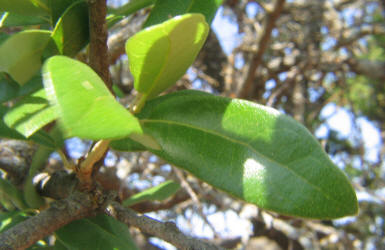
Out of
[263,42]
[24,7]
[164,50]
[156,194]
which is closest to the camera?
[164,50]

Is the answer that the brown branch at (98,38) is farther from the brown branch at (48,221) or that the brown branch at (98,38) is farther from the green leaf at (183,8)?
the brown branch at (48,221)

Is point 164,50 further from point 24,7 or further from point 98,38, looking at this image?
point 24,7

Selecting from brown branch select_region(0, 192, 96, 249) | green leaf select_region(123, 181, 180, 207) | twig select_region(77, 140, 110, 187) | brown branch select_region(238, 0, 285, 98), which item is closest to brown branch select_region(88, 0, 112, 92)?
twig select_region(77, 140, 110, 187)

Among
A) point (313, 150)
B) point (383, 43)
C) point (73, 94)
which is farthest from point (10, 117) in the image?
point (383, 43)

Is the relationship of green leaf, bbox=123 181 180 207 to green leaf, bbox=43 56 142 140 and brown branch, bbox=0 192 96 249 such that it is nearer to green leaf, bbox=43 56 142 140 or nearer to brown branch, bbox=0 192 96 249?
brown branch, bbox=0 192 96 249

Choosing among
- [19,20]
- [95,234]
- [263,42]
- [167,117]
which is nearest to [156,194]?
[95,234]

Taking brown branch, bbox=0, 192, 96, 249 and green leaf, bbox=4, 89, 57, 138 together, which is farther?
brown branch, bbox=0, 192, 96, 249
